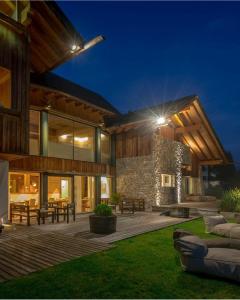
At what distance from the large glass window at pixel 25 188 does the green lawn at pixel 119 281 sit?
7.84m

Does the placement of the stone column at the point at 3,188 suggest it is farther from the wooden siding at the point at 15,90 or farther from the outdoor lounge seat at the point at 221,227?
the outdoor lounge seat at the point at 221,227

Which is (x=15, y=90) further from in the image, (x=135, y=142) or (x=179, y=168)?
(x=179, y=168)

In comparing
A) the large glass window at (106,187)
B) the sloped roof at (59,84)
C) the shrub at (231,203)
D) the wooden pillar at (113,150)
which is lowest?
the shrub at (231,203)

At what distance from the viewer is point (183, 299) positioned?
4.32 metres

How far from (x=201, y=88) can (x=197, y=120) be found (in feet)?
591

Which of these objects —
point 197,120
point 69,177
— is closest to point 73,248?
point 69,177

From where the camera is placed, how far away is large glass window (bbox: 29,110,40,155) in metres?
13.3

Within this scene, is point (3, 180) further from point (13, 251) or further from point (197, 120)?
point (197, 120)

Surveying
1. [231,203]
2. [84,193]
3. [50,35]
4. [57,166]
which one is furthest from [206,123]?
[50,35]

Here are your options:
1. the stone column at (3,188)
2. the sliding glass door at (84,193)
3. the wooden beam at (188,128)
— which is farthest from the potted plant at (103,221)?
the wooden beam at (188,128)

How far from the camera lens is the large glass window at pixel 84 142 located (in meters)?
15.8

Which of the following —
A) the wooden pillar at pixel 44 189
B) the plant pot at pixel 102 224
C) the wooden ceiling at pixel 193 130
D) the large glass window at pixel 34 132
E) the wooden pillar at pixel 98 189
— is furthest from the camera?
the wooden ceiling at pixel 193 130

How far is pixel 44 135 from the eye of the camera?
45.1 feet

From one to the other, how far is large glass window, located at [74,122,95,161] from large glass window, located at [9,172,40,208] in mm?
2803
